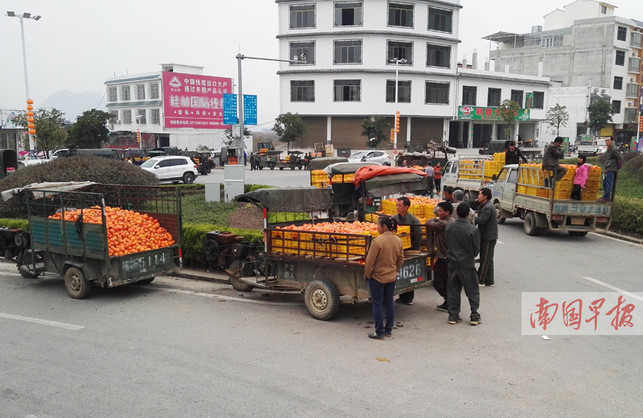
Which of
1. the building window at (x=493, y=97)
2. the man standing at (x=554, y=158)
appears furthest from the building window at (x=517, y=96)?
the man standing at (x=554, y=158)

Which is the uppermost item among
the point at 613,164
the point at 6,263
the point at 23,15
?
the point at 23,15

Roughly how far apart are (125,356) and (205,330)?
1239 millimetres

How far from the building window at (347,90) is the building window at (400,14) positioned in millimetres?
7362

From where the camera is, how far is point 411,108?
57.2m

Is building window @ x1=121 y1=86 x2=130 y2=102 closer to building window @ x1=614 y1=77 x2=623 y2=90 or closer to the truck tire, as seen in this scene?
the truck tire

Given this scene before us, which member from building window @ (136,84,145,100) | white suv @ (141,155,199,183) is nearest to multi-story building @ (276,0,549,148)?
building window @ (136,84,145,100)

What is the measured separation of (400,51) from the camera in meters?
56.6

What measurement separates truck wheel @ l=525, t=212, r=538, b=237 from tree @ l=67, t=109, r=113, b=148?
47.5m

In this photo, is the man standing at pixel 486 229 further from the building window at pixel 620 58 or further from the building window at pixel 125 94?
the building window at pixel 620 58

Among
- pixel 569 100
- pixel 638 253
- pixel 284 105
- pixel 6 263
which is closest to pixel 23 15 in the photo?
pixel 6 263

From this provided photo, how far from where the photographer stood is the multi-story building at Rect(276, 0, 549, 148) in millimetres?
55438

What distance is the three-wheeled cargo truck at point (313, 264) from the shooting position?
7609 mm

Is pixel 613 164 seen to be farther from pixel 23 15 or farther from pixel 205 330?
pixel 23 15

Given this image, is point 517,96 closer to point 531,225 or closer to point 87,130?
point 87,130
